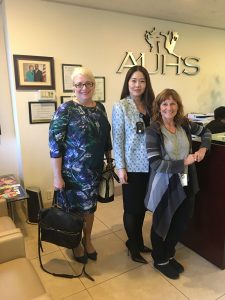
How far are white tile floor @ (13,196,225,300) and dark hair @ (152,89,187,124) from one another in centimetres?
116

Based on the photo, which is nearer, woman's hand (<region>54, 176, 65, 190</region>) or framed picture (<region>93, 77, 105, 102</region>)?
woman's hand (<region>54, 176, 65, 190</region>)

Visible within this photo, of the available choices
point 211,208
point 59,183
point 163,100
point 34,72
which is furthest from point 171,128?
point 34,72

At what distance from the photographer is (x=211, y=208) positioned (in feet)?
6.35

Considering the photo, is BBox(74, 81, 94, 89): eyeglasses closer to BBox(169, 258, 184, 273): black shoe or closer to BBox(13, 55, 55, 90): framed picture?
BBox(13, 55, 55, 90): framed picture

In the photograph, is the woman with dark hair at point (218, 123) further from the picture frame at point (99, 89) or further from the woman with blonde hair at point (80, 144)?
the woman with blonde hair at point (80, 144)

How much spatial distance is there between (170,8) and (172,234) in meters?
2.47

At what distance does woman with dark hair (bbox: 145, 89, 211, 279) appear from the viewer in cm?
164

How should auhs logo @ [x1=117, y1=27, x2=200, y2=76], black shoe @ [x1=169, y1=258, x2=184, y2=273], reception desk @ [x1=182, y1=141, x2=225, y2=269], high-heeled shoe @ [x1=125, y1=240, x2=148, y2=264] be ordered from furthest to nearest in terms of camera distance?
1. auhs logo @ [x1=117, y1=27, x2=200, y2=76]
2. high-heeled shoe @ [x1=125, y1=240, x2=148, y2=264]
3. black shoe @ [x1=169, y1=258, x2=184, y2=273]
4. reception desk @ [x1=182, y1=141, x2=225, y2=269]

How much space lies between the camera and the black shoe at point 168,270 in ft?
6.15

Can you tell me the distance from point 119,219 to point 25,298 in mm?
1666

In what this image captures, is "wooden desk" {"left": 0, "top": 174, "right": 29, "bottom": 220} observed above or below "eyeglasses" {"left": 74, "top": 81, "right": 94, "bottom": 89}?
below

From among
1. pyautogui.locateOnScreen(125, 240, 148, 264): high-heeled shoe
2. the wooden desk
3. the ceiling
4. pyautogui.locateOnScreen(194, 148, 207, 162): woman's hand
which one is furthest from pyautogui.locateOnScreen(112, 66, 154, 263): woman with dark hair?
the ceiling

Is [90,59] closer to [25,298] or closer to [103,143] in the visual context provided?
[103,143]

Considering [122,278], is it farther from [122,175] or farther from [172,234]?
[122,175]
